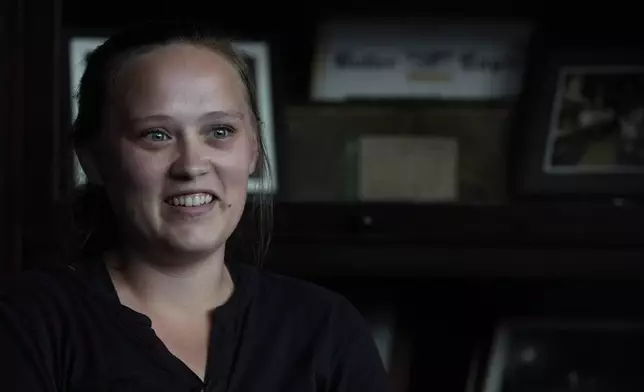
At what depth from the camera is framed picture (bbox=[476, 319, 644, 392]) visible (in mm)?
1261

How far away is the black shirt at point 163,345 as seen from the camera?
31.8 inches

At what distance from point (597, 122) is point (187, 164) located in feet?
2.09

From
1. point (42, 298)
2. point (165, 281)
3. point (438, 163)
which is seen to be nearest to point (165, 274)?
point (165, 281)

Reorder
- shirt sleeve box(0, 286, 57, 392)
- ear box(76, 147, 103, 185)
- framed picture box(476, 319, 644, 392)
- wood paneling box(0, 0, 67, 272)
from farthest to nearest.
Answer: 1. framed picture box(476, 319, 644, 392)
2. wood paneling box(0, 0, 67, 272)
3. ear box(76, 147, 103, 185)
4. shirt sleeve box(0, 286, 57, 392)

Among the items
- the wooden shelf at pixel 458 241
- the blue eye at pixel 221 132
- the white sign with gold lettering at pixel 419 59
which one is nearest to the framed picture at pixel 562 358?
the wooden shelf at pixel 458 241

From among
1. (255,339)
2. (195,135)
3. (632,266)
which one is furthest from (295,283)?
(632,266)

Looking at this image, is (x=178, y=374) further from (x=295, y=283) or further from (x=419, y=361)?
(x=419, y=361)

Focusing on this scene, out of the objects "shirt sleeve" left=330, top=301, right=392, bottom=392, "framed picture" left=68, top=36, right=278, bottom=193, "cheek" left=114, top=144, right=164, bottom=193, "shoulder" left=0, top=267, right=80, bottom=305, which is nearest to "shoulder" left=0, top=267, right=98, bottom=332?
"shoulder" left=0, top=267, right=80, bottom=305

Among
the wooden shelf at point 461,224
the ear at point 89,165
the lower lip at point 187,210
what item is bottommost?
the wooden shelf at point 461,224

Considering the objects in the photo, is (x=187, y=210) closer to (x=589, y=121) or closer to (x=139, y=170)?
(x=139, y=170)

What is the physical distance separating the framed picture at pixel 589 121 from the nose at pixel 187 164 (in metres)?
0.54

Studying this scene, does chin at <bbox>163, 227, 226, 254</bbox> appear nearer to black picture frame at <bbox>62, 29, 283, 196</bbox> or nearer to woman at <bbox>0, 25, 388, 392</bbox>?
woman at <bbox>0, 25, 388, 392</bbox>

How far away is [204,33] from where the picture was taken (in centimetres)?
92

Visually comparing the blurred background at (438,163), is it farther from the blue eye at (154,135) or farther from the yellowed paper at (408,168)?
the blue eye at (154,135)
